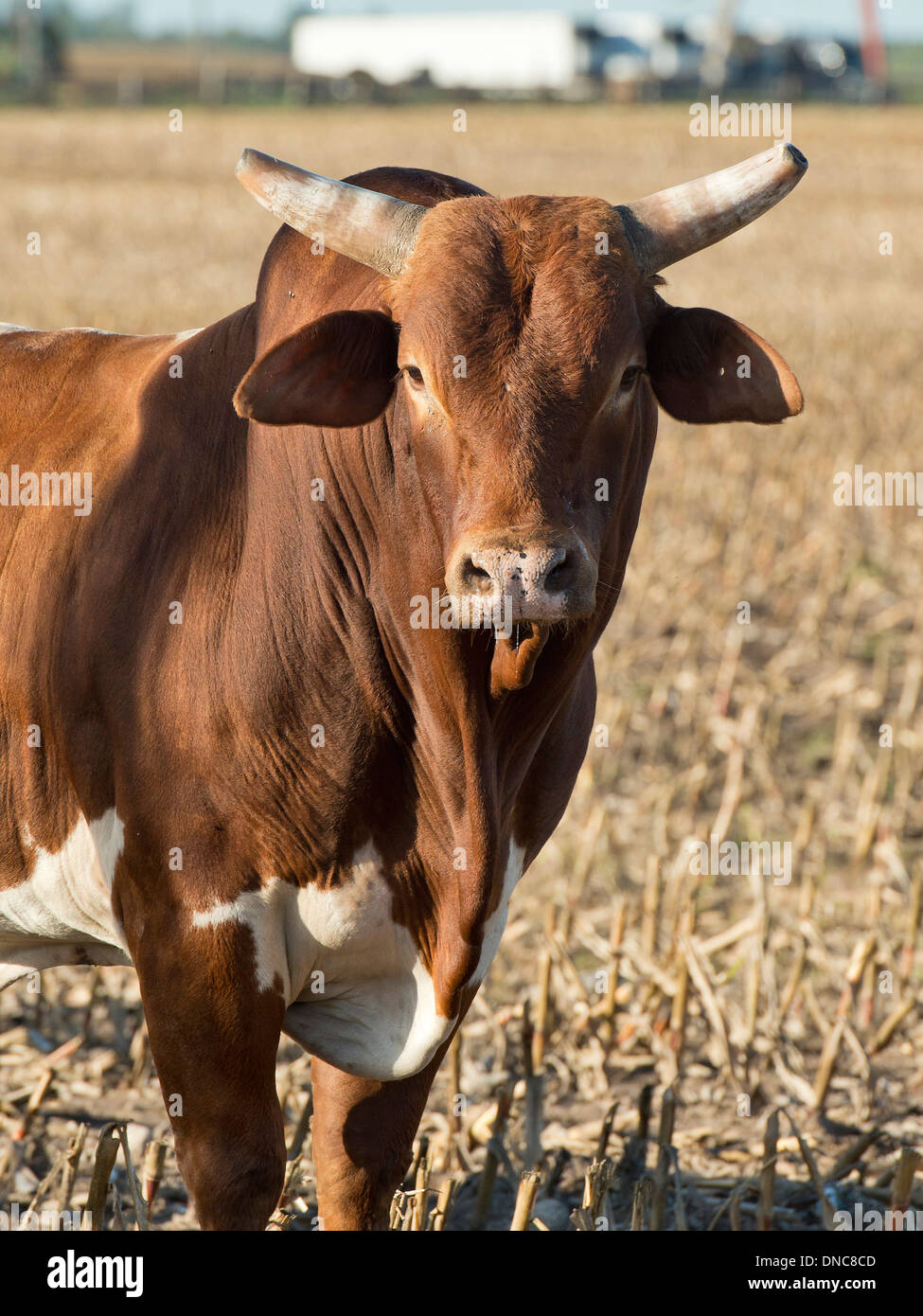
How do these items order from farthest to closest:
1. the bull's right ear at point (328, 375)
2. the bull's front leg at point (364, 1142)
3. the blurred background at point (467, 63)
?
the blurred background at point (467, 63) < the bull's front leg at point (364, 1142) < the bull's right ear at point (328, 375)

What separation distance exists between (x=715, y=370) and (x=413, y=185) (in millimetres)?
807

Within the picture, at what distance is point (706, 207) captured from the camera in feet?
10.5

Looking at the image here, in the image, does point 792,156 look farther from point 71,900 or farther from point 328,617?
point 71,900

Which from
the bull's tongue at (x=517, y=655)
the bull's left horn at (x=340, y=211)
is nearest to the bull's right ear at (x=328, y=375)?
the bull's left horn at (x=340, y=211)

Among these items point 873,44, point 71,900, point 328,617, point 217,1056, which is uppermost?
point 873,44

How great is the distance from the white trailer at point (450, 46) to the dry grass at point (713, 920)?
5942cm

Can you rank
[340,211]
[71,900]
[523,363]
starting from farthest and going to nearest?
[71,900]
[340,211]
[523,363]

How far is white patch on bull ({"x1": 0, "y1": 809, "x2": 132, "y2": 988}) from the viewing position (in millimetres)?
3496

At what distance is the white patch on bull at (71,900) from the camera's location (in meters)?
3.50

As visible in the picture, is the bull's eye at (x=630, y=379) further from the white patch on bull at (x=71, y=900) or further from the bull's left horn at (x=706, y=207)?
the white patch on bull at (x=71, y=900)

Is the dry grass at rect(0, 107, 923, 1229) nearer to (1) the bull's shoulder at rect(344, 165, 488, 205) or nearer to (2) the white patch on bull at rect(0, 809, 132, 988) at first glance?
(2) the white patch on bull at rect(0, 809, 132, 988)

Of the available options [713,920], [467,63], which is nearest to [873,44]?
[467,63]
